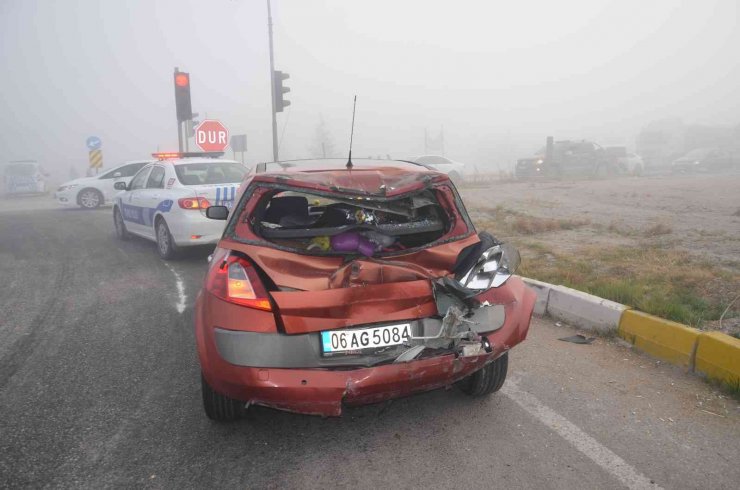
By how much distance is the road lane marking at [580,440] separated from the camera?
262 cm

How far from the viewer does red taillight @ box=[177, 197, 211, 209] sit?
7.72 meters

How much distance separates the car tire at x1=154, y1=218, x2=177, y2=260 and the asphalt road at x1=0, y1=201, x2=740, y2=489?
3.36 m

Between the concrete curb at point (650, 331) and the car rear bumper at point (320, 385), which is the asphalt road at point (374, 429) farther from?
the car rear bumper at point (320, 385)

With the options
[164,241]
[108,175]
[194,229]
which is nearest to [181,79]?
[108,175]

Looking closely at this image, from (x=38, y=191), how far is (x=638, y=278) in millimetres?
30297

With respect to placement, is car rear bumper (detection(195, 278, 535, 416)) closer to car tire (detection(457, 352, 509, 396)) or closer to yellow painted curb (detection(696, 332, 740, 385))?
car tire (detection(457, 352, 509, 396))

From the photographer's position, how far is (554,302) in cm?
518

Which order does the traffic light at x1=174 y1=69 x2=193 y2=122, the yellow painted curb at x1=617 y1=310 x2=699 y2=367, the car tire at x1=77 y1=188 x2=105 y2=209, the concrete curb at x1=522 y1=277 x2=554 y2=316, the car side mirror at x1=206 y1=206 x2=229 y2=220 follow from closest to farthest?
the yellow painted curb at x1=617 y1=310 x2=699 y2=367 < the car side mirror at x1=206 y1=206 x2=229 y2=220 < the concrete curb at x1=522 y1=277 x2=554 y2=316 < the traffic light at x1=174 y1=69 x2=193 y2=122 < the car tire at x1=77 y1=188 x2=105 y2=209

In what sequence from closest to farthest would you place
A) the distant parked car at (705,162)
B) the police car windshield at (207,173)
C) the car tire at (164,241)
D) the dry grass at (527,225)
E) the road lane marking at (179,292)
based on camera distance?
1. the road lane marking at (179,292)
2. the car tire at (164,241)
3. the police car windshield at (207,173)
4. the dry grass at (527,225)
5. the distant parked car at (705,162)

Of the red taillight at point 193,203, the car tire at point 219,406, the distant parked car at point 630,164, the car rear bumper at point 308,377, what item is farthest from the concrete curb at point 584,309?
the distant parked car at point 630,164

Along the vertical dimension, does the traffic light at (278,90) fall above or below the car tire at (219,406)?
above

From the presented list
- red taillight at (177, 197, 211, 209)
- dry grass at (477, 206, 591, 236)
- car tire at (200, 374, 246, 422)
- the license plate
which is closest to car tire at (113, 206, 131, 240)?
red taillight at (177, 197, 211, 209)

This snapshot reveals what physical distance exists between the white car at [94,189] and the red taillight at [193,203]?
11485 mm

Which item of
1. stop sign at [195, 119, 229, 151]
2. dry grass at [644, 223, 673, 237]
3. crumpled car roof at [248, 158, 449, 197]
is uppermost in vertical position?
stop sign at [195, 119, 229, 151]
